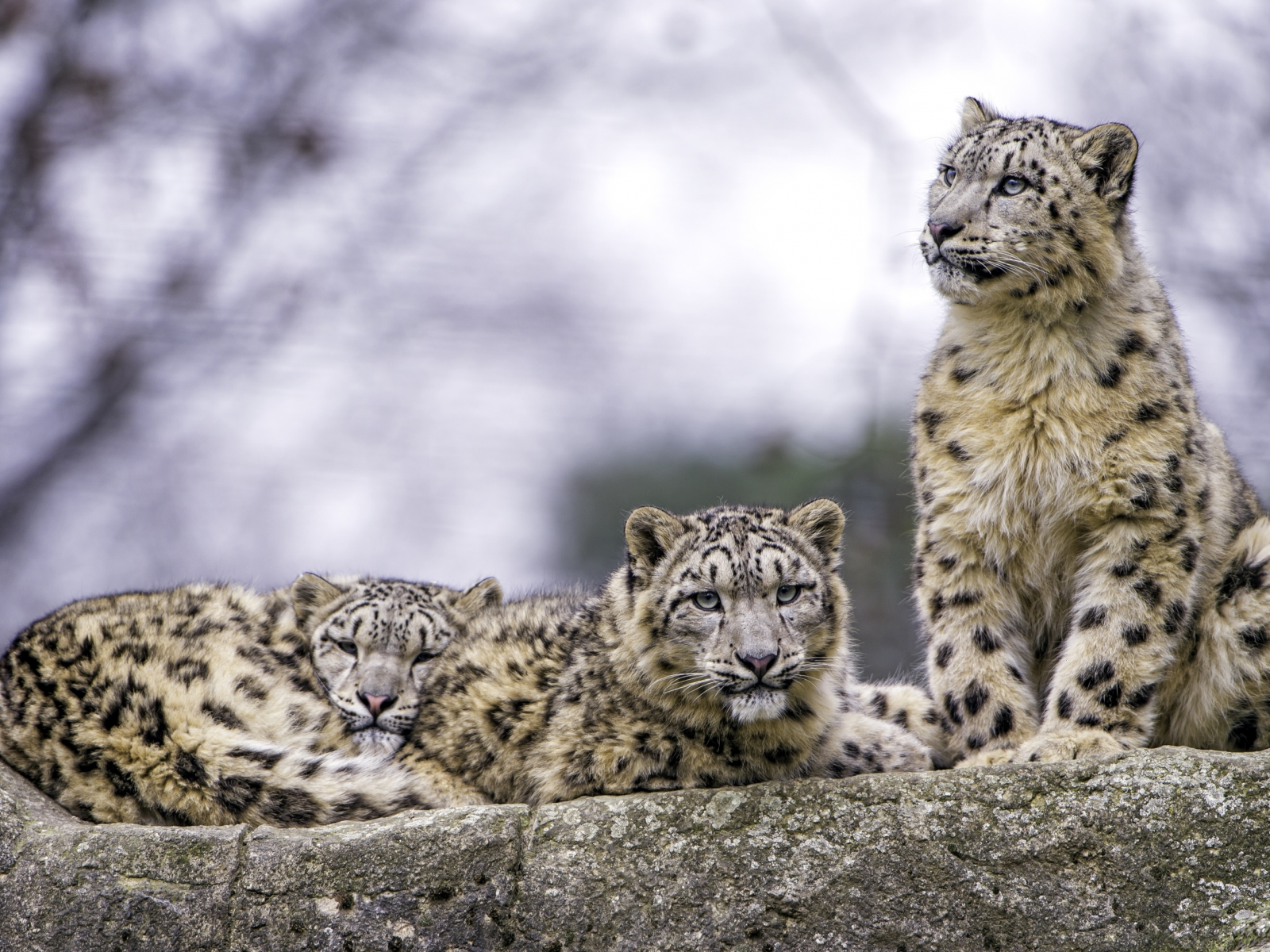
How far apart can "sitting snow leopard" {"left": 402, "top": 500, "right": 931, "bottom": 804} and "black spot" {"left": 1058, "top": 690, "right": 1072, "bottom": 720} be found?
53 centimetres

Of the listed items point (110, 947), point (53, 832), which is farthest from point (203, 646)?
point (110, 947)

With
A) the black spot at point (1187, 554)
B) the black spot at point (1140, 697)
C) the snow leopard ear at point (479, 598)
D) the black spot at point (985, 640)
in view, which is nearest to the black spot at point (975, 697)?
the black spot at point (985, 640)

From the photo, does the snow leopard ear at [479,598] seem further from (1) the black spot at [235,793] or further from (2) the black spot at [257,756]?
(1) the black spot at [235,793]

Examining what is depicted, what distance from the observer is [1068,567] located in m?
4.96

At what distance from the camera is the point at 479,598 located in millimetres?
5902

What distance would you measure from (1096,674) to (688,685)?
1.35m

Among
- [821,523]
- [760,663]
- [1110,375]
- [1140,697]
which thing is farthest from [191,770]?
[1110,375]

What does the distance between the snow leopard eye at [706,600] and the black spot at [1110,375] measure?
5.08ft

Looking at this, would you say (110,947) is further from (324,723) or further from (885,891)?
(885,891)

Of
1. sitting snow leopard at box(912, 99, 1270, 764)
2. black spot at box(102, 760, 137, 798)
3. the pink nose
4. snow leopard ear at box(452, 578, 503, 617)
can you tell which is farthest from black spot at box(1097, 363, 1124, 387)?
black spot at box(102, 760, 137, 798)

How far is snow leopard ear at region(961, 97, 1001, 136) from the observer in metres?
5.72

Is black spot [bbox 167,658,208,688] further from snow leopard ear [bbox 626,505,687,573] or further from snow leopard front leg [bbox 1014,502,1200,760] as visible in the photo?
snow leopard front leg [bbox 1014,502,1200,760]

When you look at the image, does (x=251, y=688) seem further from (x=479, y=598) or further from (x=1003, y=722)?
(x=1003, y=722)

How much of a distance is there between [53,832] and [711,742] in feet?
6.39
